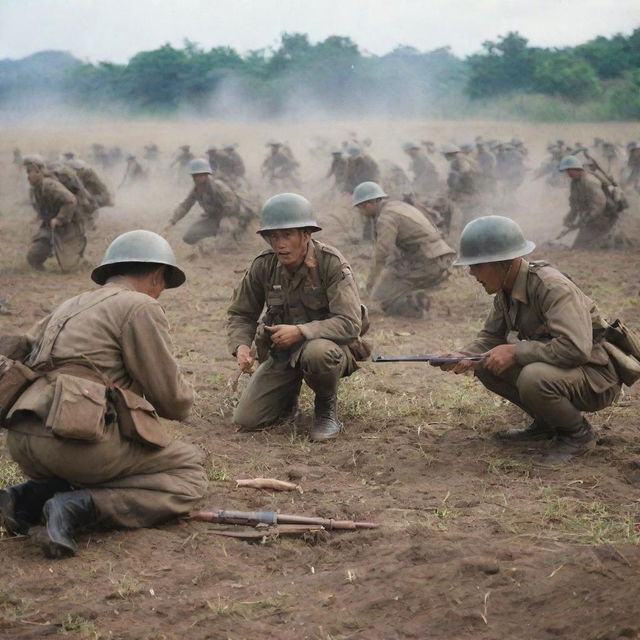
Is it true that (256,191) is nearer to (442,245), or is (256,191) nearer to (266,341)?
(442,245)

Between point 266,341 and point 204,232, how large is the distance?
27.6 ft

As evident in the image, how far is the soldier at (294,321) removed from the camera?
5.78 meters

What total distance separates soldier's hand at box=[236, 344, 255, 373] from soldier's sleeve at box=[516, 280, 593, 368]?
166 cm

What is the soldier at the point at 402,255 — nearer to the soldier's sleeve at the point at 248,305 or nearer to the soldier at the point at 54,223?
the soldier's sleeve at the point at 248,305

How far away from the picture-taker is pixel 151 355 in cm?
410

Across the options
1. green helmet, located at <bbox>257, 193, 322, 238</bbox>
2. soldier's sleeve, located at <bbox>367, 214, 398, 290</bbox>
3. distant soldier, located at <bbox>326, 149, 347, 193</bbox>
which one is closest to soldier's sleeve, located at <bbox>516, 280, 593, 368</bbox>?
green helmet, located at <bbox>257, 193, 322, 238</bbox>

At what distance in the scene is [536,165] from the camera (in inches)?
1135

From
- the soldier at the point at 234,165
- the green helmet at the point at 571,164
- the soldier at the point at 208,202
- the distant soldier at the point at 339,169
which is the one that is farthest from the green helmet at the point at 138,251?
the soldier at the point at 234,165

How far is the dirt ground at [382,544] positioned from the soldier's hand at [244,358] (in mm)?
496

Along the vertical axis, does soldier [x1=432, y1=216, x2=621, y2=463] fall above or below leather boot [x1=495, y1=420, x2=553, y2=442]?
above

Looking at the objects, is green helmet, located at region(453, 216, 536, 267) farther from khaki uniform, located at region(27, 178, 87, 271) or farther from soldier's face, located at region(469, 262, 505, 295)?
khaki uniform, located at region(27, 178, 87, 271)

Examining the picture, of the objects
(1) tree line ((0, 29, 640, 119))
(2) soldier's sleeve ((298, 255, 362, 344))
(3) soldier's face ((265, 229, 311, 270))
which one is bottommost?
(2) soldier's sleeve ((298, 255, 362, 344))

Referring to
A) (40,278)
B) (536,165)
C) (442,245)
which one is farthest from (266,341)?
(536,165)

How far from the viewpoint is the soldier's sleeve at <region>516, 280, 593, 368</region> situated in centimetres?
491
